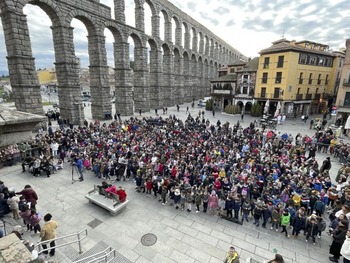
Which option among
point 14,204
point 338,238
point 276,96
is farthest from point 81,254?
point 276,96

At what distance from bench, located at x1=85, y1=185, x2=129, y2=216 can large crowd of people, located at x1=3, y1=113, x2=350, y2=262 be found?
2109mm

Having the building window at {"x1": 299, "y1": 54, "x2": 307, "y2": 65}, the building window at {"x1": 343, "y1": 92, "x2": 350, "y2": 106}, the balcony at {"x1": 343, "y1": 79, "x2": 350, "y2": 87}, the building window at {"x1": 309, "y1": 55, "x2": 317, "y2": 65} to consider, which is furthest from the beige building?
the building window at {"x1": 343, "y1": 92, "x2": 350, "y2": 106}

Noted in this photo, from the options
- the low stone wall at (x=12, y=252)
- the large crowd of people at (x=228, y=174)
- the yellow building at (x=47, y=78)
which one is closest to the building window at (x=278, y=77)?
the large crowd of people at (x=228, y=174)

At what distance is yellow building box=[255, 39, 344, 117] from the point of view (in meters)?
32.7

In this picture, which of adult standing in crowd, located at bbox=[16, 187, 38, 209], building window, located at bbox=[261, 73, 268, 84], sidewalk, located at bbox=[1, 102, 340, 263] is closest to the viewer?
sidewalk, located at bbox=[1, 102, 340, 263]

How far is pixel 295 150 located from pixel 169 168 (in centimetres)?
1061

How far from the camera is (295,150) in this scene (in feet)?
52.4

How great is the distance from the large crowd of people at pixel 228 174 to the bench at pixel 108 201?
2.11 meters

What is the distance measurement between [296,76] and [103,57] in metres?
31.6

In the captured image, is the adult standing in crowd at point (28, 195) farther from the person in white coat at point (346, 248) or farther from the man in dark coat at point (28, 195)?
the person in white coat at point (346, 248)

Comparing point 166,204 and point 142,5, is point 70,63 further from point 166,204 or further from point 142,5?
point 166,204

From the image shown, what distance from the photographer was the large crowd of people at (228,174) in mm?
9063

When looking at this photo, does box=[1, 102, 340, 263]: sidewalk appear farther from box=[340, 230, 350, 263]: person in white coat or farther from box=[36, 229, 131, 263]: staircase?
box=[340, 230, 350, 263]: person in white coat

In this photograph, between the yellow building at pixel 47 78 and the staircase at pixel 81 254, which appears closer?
the staircase at pixel 81 254
